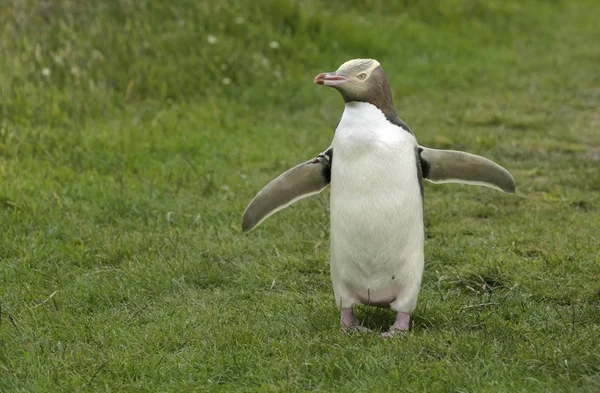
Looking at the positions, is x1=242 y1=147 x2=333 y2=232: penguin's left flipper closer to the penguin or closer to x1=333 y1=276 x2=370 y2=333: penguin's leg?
the penguin

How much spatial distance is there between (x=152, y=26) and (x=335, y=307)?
223 inches

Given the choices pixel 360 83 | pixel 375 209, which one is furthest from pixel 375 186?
pixel 360 83

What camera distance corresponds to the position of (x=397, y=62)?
33.7 ft

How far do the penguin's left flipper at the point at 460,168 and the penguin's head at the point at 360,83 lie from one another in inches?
11.8

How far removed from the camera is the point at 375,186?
403 cm

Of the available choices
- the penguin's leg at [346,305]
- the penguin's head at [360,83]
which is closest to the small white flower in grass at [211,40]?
the penguin's head at [360,83]

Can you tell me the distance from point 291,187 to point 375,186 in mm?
454

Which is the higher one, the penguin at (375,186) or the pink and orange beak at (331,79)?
the pink and orange beak at (331,79)

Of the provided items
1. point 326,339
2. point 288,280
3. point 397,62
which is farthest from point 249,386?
point 397,62

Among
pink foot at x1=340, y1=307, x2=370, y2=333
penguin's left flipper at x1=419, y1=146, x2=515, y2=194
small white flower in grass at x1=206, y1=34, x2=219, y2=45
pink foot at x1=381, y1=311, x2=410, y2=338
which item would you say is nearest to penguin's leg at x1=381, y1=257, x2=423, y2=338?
pink foot at x1=381, y1=311, x2=410, y2=338

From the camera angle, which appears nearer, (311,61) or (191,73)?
(191,73)

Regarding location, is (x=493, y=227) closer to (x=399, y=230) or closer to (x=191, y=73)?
(x=399, y=230)

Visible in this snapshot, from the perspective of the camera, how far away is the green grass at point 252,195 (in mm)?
3898

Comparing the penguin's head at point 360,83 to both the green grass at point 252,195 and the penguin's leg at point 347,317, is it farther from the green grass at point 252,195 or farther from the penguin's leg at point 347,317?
the green grass at point 252,195
